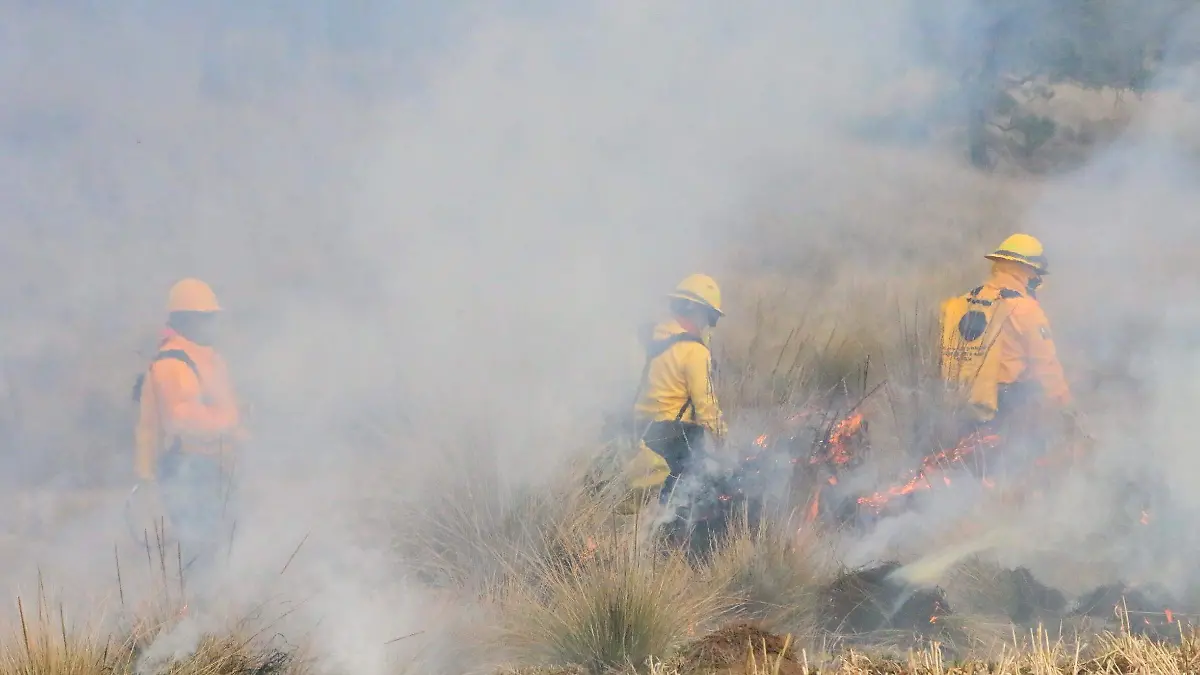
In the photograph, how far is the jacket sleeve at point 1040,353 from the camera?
5316 millimetres

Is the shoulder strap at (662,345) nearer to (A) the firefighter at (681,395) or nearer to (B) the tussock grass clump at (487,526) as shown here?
(A) the firefighter at (681,395)

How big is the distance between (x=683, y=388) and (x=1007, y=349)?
5.32ft

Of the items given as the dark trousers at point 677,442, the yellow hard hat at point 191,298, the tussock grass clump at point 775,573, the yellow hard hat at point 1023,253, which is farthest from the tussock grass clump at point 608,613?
the yellow hard hat at point 1023,253

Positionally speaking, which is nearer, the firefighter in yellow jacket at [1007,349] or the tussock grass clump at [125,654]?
the tussock grass clump at [125,654]

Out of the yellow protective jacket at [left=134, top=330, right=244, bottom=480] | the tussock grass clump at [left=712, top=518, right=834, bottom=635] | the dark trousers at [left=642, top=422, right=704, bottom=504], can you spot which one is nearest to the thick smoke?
the yellow protective jacket at [left=134, top=330, right=244, bottom=480]

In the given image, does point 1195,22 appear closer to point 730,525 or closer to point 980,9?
point 980,9

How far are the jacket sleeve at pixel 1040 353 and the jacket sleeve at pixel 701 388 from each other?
5.02 feet

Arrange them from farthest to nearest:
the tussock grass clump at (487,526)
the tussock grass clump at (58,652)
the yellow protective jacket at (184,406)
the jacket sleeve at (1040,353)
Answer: the jacket sleeve at (1040,353), the yellow protective jacket at (184,406), the tussock grass clump at (487,526), the tussock grass clump at (58,652)

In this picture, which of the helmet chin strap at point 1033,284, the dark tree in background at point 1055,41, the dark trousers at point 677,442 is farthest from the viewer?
the dark tree in background at point 1055,41

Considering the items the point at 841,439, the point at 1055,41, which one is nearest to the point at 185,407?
the point at 841,439

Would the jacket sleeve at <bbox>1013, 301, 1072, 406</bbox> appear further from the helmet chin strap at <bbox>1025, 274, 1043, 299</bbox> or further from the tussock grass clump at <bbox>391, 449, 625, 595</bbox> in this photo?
the tussock grass clump at <bbox>391, 449, 625, 595</bbox>

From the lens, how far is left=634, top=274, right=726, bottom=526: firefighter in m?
5.11

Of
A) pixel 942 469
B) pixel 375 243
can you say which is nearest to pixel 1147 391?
pixel 942 469

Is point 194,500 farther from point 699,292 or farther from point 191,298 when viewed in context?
point 699,292
